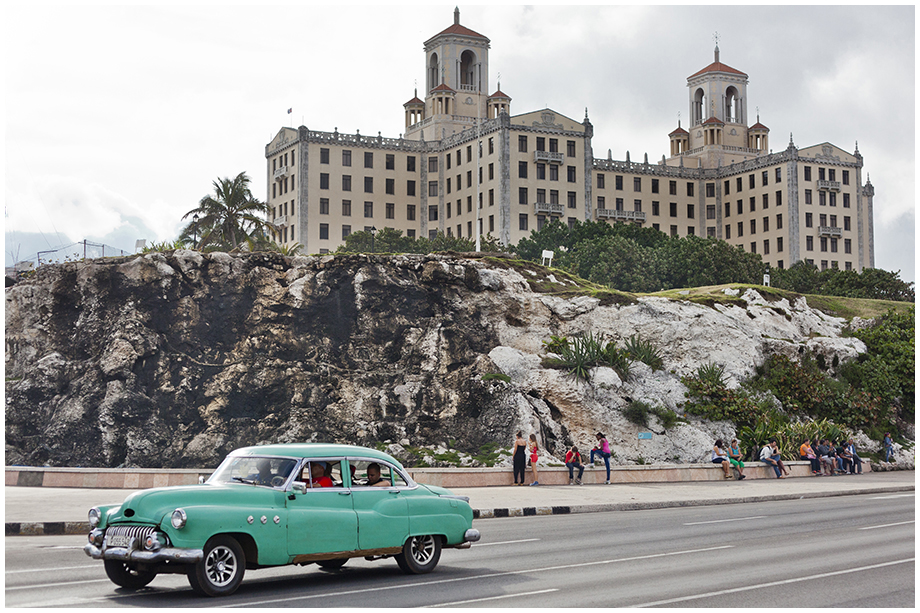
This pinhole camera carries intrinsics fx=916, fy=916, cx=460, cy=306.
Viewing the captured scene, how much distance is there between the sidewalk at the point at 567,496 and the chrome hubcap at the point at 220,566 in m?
7.47

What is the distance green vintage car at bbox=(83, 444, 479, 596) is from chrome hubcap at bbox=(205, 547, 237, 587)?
11 millimetres

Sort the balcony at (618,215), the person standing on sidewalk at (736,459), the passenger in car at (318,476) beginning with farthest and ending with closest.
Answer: the balcony at (618,215) → the person standing on sidewalk at (736,459) → the passenger in car at (318,476)

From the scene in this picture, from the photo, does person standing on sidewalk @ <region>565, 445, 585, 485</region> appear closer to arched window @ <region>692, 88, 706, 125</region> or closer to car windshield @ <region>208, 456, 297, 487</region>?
car windshield @ <region>208, 456, 297, 487</region>

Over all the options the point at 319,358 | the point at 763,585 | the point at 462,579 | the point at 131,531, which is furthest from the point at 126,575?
the point at 319,358

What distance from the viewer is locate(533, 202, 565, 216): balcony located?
10212 cm

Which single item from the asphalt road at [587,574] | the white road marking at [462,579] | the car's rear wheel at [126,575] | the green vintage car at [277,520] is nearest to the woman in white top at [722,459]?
the asphalt road at [587,574]

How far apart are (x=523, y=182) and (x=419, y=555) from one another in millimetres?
92002

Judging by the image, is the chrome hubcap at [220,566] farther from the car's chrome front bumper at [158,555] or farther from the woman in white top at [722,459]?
the woman in white top at [722,459]

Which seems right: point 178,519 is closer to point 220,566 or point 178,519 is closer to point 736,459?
point 220,566

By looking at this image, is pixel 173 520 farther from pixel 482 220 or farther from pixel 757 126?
pixel 757 126

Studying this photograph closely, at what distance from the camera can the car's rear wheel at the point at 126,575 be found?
10383 millimetres

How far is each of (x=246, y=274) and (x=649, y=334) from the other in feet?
53.8

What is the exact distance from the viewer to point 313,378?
33656mm

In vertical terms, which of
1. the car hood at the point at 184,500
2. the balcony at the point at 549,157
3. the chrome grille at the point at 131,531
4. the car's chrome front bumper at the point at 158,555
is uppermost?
the balcony at the point at 549,157
